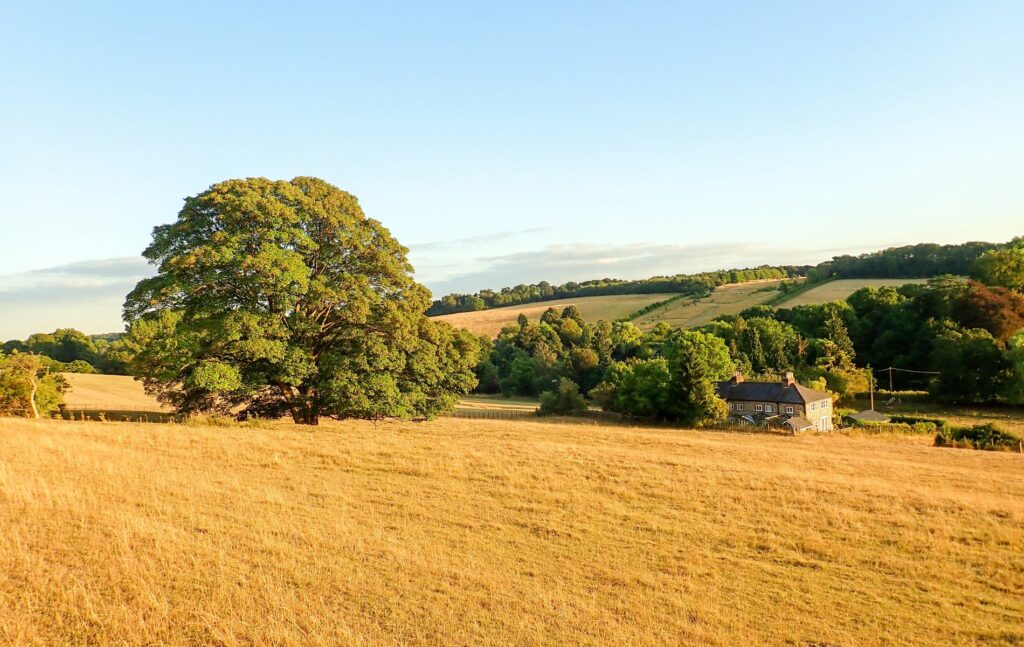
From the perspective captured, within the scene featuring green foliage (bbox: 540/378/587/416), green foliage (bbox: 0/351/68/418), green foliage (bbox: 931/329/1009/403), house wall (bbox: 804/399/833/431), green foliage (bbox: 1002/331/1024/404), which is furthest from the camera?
green foliage (bbox: 540/378/587/416)

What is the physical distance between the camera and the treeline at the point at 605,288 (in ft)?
474

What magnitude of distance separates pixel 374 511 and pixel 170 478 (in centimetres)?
467

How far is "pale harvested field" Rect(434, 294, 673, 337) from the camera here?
119419mm

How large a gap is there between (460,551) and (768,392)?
54.5 m

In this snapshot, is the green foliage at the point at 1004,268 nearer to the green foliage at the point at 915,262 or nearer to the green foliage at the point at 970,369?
the green foliage at the point at 915,262

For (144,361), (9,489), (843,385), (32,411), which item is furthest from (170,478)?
(843,385)

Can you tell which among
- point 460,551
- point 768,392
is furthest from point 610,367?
point 460,551

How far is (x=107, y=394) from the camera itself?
182 feet

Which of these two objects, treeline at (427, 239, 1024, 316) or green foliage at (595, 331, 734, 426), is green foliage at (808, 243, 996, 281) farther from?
green foliage at (595, 331, 734, 426)

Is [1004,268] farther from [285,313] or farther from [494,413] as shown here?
[285,313]

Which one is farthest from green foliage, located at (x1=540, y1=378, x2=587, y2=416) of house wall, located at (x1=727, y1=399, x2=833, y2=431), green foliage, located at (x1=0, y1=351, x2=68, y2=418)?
green foliage, located at (x1=0, y1=351, x2=68, y2=418)

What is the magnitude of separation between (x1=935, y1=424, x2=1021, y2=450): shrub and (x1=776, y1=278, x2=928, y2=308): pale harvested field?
197 ft

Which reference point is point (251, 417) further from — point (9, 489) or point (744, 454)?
point (744, 454)

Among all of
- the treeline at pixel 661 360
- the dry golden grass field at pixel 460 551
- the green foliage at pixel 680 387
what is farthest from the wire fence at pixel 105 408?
the green foliage at pixel 680 387
